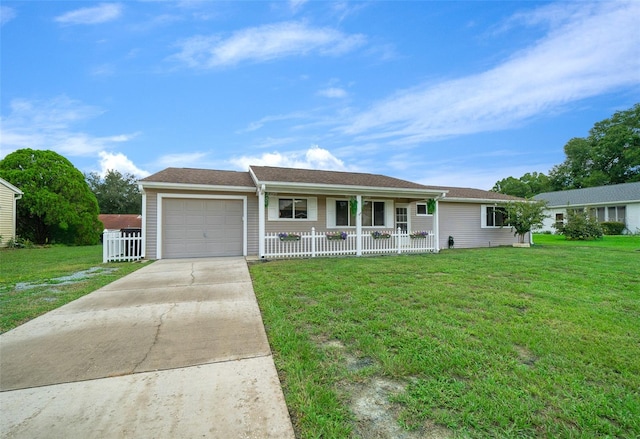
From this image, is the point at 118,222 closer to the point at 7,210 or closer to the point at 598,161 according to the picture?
the point at 7,210

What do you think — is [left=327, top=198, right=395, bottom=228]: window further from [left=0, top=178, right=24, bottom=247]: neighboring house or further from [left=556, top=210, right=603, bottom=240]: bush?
[left=0, top=178, right=24, bottom=247]: neighboring house

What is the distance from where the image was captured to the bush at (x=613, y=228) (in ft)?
71.8

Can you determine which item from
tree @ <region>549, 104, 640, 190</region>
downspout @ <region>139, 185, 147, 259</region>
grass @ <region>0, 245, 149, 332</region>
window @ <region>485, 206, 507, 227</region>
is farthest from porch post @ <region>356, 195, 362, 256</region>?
tree @ <region>549, 104, 640, 190</region>

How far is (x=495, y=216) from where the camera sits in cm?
1479

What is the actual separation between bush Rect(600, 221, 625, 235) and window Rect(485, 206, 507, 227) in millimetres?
14480

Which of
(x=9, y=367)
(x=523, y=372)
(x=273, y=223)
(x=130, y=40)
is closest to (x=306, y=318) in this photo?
(x=523, y=372)

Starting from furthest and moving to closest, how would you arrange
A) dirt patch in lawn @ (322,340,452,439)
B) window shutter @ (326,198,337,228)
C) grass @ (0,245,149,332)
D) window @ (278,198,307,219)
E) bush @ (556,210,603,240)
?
bush @ (556,210,603,240)
window shutter @ (326,198,337,228)
window @ (278,198,307,219)
grass @ (0,245,149,332)
dirt patch in lawn @ (322,340,452,439)

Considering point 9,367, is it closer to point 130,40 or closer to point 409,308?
point 409,308

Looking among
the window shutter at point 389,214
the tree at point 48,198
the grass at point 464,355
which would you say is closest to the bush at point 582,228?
the window shutter at point 389,214

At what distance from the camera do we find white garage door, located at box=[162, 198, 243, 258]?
951 centimetres

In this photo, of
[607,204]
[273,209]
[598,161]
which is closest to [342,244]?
[273,209]

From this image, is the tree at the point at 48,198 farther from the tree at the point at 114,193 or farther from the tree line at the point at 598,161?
the tree line at the point at 598,161

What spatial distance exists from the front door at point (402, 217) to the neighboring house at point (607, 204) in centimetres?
1456

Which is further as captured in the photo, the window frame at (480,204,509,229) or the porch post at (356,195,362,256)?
the window frame at (480,204,509,229)
